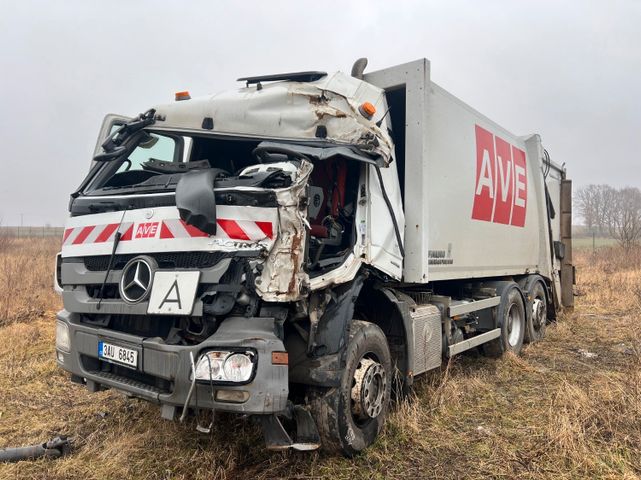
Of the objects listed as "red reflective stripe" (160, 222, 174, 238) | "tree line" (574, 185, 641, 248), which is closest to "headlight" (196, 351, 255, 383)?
"red reflective stripe" (160, 222, 174, 238)

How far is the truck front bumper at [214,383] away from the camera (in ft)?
8.68

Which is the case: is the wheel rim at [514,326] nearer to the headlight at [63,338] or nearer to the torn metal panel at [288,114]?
the torn metal panel at [288,114]

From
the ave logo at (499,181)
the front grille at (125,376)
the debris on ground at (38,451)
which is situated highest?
the ave logo at (499,181)

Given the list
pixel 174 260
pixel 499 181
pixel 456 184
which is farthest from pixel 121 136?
pixel 499 181

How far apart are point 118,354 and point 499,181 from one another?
512cm

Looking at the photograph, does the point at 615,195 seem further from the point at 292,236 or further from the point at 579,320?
the point at 292,236

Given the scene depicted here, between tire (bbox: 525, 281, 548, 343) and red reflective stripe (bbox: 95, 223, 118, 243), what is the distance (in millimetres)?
6029

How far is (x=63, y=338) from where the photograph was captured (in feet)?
11.4

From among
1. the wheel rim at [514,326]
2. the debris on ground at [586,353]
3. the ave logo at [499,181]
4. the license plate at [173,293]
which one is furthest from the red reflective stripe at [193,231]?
the debris on ground at [586,353]

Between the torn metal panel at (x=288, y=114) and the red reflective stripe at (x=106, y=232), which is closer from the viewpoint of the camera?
the red reflective stripe at (x=106, y=232)

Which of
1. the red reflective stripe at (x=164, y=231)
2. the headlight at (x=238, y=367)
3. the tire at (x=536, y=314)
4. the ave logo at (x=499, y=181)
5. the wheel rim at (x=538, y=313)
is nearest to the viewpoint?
the headlight at (x=238, y=367)

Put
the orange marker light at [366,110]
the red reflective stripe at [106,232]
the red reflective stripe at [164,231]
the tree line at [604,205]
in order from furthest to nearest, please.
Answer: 1. the tree line at [604,205]
2. the orange marker light at [366,110]
3. the red reflective stripe at [106,232]
4. the red reflective stripe at [164,231]

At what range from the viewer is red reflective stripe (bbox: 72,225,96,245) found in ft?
11.3

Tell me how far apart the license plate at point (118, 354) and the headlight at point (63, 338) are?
0.42 m
